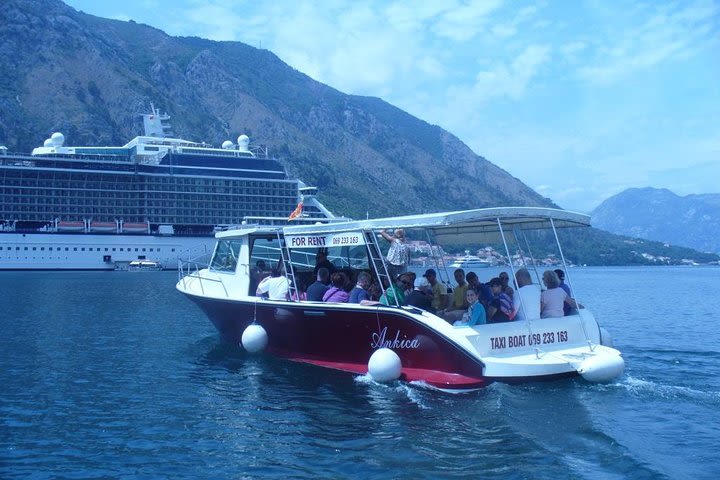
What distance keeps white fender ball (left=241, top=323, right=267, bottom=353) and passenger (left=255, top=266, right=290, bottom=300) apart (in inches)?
28.3

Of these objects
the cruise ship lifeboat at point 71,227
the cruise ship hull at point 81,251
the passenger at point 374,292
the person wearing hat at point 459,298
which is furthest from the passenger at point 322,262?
the cruise ship lifeboat at point 71,227

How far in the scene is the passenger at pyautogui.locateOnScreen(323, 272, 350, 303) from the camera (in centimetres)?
1247

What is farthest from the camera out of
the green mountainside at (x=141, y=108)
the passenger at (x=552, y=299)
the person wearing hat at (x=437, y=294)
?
the green mountainside at (x=141, y=108)

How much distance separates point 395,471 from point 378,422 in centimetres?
190

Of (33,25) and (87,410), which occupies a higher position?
(33,25)

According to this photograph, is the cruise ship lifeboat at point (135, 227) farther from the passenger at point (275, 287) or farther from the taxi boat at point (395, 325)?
the passenger at point (275, 287)

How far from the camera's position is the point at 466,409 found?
32.2ft

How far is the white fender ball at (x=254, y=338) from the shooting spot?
13750mm

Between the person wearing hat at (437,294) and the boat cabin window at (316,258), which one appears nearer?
→ the person wearing hat at (437,294)

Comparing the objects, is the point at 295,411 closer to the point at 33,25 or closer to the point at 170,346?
the point at 170,346

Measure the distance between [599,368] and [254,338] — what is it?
22.0 feet

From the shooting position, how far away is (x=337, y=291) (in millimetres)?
12633

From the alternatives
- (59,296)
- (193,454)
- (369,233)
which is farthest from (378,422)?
(59,296)

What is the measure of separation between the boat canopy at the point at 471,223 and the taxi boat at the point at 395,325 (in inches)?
0.9
